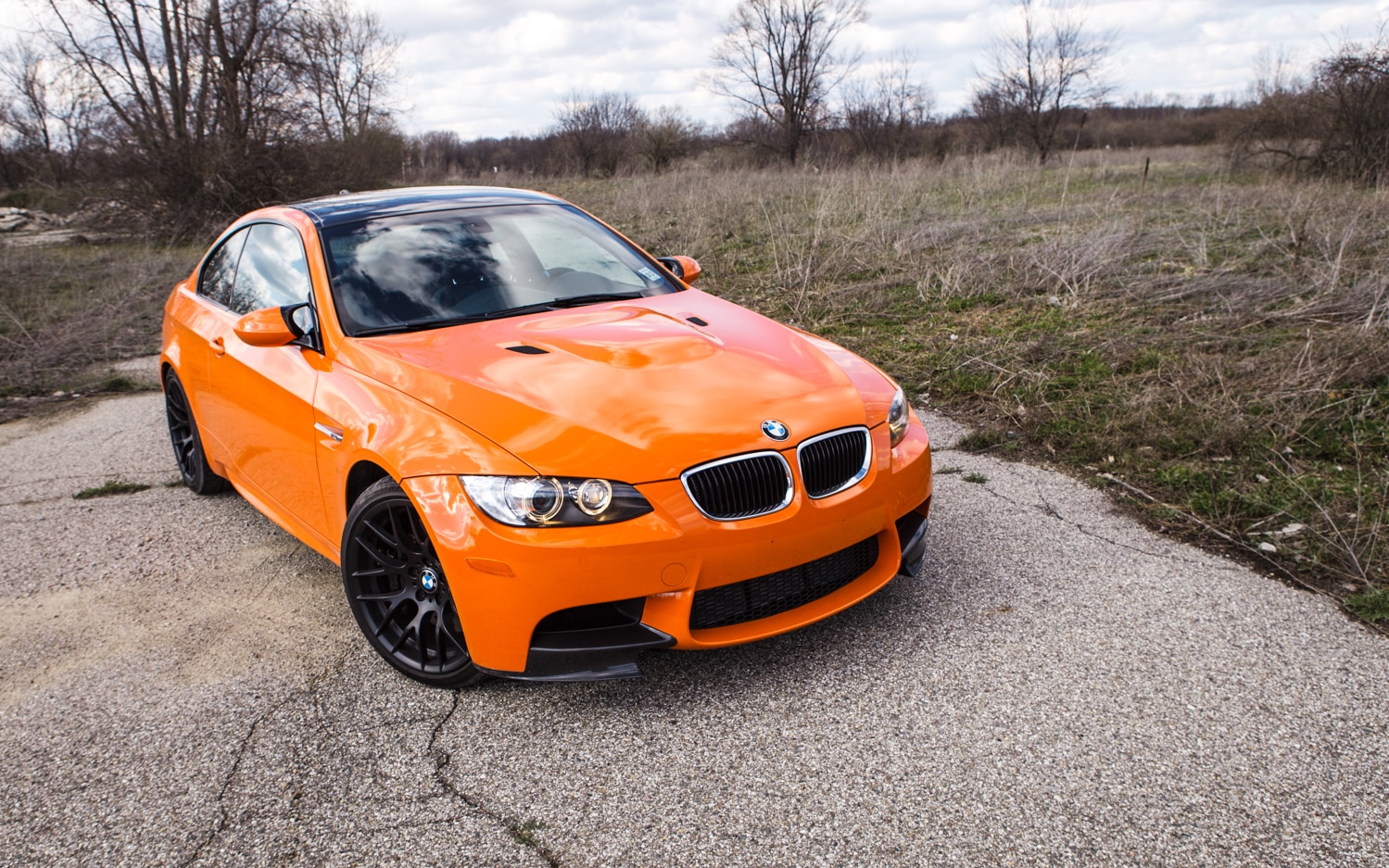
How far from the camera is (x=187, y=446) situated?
500 cm

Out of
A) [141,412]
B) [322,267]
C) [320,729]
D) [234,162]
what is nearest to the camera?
[320,729]

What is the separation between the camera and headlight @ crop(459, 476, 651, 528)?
2471mm

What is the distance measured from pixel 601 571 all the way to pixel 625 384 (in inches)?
25.9

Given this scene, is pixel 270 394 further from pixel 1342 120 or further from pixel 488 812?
pixel 1342 120

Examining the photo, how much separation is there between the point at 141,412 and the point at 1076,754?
22.7 ft

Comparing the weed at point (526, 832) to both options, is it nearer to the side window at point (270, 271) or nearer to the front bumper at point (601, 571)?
the front bumper at point (601, 571)

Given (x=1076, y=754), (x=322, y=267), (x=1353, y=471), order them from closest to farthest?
(x=1076, y=754)
(x=322, y=267)
(x=1353, y=471)

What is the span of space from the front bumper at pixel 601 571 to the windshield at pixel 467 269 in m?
1.01

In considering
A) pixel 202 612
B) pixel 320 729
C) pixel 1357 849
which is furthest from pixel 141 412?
pixel 1357 849

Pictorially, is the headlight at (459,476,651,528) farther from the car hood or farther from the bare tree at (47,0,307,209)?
the bare tree at (47,0,307,209)

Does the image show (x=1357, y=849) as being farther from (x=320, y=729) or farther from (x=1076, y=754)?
(x=320, y=729)

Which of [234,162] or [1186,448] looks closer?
[1186,448]

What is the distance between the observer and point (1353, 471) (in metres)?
4.11

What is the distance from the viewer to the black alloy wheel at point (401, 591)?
2.76 metres
